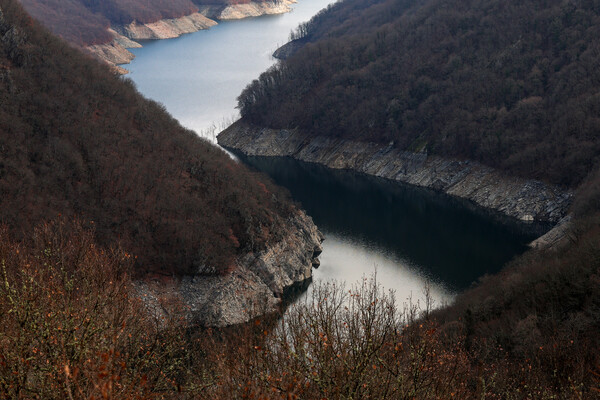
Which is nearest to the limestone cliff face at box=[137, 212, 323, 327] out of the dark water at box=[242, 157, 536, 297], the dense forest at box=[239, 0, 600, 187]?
the dark water at box=[242, 157, 536, 297]

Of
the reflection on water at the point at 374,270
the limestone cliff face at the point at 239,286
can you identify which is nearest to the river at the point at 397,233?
the reflection on water at the point at 374,270

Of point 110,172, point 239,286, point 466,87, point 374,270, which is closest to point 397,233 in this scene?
point 374,270

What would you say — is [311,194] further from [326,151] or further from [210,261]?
[210,261]

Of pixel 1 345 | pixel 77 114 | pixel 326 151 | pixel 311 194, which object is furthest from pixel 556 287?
pixel 326 151

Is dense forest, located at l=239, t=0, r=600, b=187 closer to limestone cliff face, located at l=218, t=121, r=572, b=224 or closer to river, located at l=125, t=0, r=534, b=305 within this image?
limestone cliff face, located at l=218, t=121, r=572, b=224

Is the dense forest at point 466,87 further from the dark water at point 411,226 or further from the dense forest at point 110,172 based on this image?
the dense forest at point 110,172
